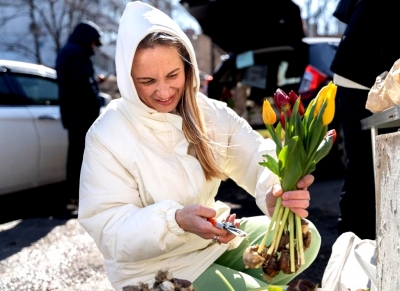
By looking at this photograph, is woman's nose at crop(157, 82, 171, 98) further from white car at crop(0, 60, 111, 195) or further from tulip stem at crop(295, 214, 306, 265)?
white car at crop(0, 60, 111, 195)

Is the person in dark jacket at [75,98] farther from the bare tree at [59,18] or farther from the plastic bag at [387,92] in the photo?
the bare tree at [59,18]

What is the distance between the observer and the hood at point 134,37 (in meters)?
2.09

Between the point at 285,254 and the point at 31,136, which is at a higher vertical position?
the point at 285,254

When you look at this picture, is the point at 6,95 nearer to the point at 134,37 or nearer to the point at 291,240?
the point at 134,37

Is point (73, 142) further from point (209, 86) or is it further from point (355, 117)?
point (355, 117)

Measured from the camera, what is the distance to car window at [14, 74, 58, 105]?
226 inches

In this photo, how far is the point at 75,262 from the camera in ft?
12.4

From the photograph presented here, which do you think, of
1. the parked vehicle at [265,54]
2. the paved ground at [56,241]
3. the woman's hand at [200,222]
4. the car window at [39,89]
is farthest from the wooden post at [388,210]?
the car window at [39,89]

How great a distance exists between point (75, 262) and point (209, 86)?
3516 millimetres

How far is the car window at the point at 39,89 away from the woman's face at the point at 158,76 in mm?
3795

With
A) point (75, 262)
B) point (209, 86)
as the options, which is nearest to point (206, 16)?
point (209, 86)

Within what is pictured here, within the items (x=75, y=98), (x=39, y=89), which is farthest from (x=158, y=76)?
(x=39, y=89)

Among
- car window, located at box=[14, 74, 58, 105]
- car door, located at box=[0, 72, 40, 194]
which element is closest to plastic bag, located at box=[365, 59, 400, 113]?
car door, located at box=[0, 72, 40, 194]

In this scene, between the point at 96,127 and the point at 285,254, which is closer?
the point at 285,254
